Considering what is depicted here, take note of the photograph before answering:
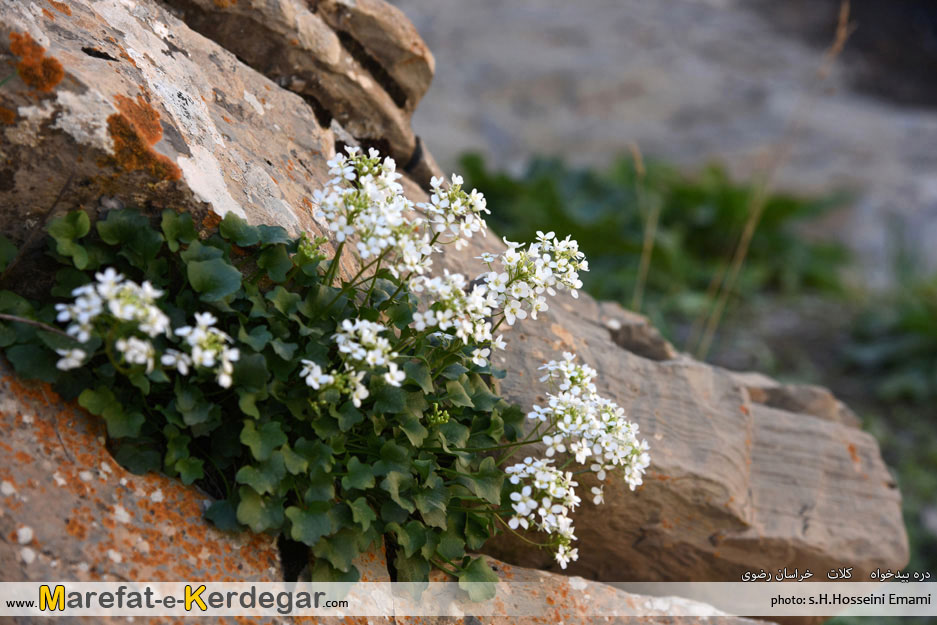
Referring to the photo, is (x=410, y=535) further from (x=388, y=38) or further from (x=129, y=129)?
(x=388, y=38)

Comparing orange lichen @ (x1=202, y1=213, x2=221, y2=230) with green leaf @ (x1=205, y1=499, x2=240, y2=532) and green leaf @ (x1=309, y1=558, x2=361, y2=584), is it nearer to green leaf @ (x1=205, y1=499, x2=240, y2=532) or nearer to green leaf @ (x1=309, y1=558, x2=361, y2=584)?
green leaf @ (x1=205, y1=499, x2=240, y2=532)

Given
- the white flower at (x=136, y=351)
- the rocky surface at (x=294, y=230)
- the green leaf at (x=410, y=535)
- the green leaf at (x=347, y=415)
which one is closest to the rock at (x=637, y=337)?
the rocky surface at (x=294, y=230)

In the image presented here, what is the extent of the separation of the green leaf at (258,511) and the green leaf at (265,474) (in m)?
0.03

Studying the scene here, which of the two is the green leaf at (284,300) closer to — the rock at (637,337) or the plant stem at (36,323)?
the plant stem at (36,323)

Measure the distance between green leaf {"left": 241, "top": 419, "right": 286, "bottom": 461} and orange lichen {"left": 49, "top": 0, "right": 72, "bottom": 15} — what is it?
1224mm

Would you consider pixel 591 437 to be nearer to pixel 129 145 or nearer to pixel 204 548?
pixel 204 548

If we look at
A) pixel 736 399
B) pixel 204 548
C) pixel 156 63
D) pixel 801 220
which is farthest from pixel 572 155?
pixel 204 548

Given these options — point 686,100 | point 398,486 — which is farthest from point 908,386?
point 398,486

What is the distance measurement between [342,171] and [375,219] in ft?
0.66

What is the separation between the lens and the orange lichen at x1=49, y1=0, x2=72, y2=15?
7.02ft

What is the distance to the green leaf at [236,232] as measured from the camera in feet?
6.70

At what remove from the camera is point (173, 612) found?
1786 mm

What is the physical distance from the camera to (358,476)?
2.00 m

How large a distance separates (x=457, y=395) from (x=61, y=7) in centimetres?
149
